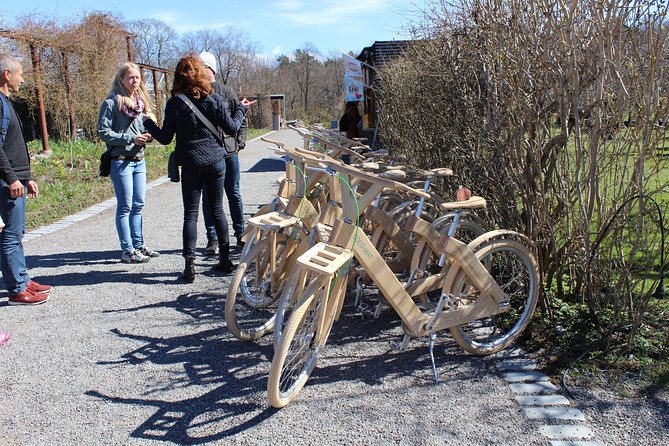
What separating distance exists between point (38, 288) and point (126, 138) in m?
1.47

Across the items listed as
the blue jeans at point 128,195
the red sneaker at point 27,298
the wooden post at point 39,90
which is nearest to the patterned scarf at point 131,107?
the blue jeans at point 128,195

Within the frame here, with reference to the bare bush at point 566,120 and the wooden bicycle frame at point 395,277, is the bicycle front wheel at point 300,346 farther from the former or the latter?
the bare bush at point 566,120

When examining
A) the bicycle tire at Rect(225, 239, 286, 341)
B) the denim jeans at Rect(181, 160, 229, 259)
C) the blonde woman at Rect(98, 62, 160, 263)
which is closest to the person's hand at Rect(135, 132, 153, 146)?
the blonde woman at Rect(98, 62, 160, 263)

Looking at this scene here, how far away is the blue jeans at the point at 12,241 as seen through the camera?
170 inches

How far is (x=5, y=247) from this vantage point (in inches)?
172

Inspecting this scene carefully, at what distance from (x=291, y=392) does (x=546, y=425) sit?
1.26 m

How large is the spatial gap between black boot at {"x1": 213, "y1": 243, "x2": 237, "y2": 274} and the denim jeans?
0.54 feet

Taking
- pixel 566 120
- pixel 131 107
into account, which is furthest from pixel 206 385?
pixel 131 107

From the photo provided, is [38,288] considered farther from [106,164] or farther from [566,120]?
[566,120]

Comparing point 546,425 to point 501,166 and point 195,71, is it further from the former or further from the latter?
point 195,71

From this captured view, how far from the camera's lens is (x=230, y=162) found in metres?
5.69

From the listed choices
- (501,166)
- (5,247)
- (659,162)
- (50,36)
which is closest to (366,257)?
(501,166)

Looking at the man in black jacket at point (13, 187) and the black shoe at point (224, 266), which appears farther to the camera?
the black shoe at point (224, 266)

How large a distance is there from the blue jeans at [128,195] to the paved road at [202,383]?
0.77m
